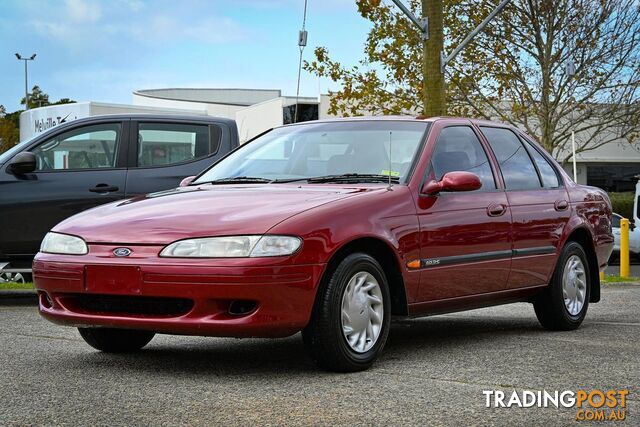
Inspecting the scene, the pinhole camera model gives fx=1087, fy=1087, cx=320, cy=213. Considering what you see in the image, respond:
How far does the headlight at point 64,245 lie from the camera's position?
19.0 feet

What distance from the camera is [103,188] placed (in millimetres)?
10617

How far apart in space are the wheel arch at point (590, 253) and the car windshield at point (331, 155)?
2023mm

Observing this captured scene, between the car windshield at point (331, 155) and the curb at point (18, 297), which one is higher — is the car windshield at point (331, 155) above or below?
above

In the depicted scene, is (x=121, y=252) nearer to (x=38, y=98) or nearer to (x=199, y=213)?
(x=199, y=213)

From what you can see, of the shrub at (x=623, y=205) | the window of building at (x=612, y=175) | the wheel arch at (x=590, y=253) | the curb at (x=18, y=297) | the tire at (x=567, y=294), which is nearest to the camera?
the tire at (x=567, y=294)

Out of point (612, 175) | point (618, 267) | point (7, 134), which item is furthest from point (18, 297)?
point (7, 134)

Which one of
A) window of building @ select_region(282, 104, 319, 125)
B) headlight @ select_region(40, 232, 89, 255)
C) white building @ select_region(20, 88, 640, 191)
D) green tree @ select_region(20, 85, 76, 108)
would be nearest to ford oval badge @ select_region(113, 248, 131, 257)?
headlight @ select_region(40, 232, 89, 255)

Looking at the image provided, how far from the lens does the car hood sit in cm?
551

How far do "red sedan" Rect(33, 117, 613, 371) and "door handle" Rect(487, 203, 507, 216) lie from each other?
13mm

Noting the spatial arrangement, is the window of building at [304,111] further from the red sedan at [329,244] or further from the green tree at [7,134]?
the green tree at [7,134]

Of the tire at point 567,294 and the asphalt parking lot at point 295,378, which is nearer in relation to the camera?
the asphalt parking lot at point 295,378

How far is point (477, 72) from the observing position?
29484 millimetres

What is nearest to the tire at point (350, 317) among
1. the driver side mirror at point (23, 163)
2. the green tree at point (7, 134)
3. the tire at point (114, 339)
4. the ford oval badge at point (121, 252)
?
the ford oval badge at point (121, 252)

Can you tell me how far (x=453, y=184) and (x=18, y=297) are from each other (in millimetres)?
6855
